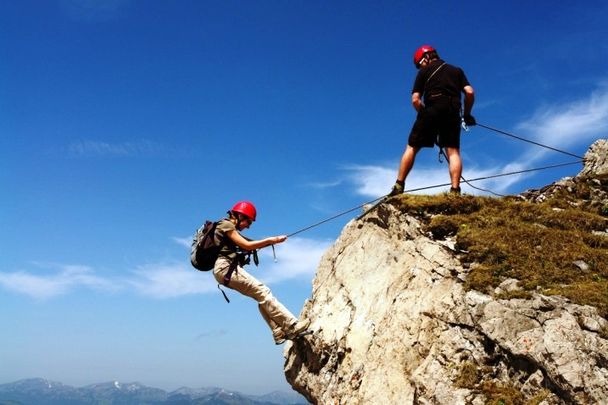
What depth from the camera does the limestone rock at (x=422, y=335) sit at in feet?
26.7

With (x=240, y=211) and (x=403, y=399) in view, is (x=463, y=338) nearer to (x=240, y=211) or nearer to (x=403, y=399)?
(x=403, y=399)

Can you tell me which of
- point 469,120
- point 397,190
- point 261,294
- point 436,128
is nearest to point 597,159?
point 469,120

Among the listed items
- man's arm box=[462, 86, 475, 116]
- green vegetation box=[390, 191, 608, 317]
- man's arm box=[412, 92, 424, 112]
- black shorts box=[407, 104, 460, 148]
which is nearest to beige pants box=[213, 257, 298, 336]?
green vegetation box=[390, 191, 608, 317]

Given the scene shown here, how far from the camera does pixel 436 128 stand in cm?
1366

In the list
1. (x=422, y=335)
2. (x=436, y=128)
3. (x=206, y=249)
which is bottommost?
(x=422, y=335)

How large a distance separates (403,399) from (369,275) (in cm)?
403

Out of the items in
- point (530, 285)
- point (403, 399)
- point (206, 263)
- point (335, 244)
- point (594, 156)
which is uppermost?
point (594, 156)

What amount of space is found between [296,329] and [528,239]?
6404 mm

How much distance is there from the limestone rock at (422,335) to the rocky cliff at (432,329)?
0.02 meters

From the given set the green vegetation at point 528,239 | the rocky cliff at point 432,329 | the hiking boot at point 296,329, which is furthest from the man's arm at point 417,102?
the hiking boot at point 296,329

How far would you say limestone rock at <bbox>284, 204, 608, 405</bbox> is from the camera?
813cm

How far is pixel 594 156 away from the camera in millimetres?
18516

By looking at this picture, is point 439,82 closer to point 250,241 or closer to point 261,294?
point 250,241

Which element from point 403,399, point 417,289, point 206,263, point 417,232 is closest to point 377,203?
point 417,232
